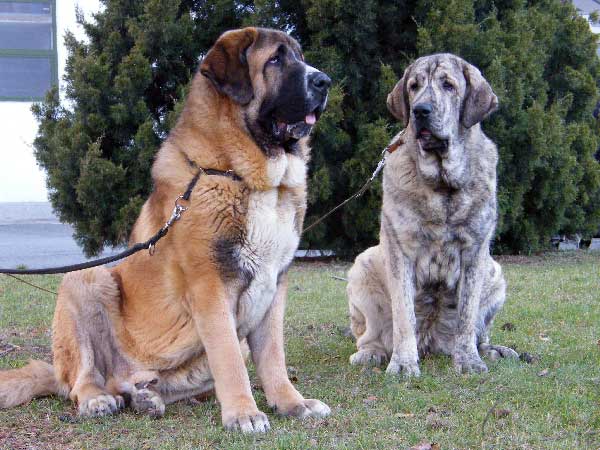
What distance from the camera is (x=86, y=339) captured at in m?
4.06

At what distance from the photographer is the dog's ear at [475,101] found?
16.7 ft

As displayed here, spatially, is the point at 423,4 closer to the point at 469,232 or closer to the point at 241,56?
the point at 469,232

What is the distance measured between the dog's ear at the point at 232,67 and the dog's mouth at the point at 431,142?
5.09ft

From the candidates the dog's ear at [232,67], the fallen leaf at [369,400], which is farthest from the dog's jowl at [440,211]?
the dog's ear at [232,67]

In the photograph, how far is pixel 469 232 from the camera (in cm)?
496

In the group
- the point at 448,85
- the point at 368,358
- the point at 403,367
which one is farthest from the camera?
the point at 368,358

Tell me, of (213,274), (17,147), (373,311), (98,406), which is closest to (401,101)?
(373,311)

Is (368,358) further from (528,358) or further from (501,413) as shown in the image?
(501,413)

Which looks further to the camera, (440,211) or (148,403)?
(440,211)

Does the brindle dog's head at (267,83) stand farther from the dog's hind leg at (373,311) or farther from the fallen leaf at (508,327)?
the fallen leaf at (508,327)

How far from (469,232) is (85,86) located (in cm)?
745

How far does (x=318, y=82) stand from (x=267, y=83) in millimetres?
267

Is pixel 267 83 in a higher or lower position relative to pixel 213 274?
higher

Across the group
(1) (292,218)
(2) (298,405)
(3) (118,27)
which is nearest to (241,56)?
(1) (292,218)
